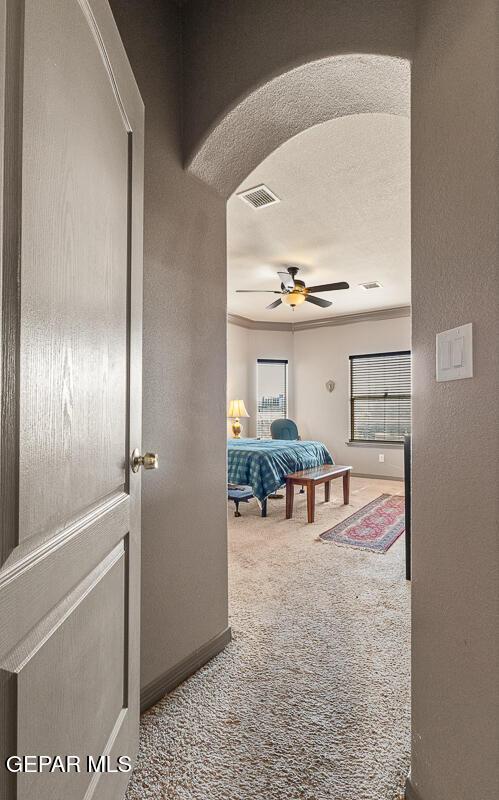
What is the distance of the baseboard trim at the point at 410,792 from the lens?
116 centimetres

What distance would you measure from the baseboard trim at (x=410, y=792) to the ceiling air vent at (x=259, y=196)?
3347 mm

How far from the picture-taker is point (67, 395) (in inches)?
31.7

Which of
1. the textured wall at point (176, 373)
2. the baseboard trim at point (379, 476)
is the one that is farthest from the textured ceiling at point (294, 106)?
the baseboard trim at point (379, 476)

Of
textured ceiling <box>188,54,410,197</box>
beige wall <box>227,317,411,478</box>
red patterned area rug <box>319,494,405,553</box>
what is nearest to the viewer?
textured ceiling <box>188,54,410,197</box>

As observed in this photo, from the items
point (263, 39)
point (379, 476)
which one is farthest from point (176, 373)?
point (379, 476)

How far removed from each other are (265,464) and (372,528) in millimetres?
1184

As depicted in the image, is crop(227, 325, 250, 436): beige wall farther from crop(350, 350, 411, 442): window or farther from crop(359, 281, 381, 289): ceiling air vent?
crop(359, 281, 381, 289): ceiling air vent

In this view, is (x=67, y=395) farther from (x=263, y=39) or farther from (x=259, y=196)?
(x=259, y=196)

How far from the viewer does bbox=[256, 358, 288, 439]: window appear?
7.70m

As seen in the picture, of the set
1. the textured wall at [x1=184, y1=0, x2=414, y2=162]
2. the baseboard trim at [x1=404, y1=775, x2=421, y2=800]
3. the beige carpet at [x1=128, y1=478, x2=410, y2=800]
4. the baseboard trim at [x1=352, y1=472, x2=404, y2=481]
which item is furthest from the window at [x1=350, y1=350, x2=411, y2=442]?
the baseboard trim at [x1=404, y1=775, x2=421, y2=800]

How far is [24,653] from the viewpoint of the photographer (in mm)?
650

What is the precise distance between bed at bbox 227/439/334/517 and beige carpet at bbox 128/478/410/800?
1588 mm

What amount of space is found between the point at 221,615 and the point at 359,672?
64 cm

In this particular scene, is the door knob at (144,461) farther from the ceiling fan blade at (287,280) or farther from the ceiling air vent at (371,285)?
the ceiling air vent at (371,285)
